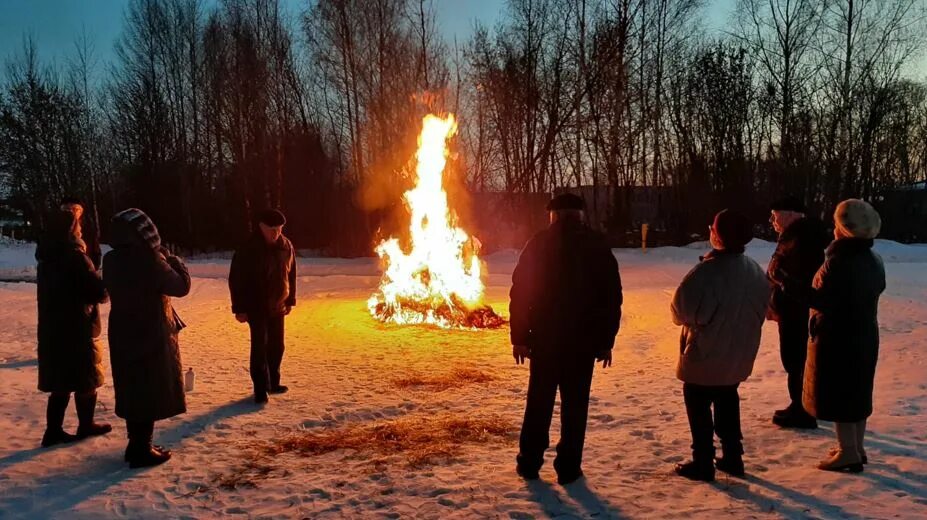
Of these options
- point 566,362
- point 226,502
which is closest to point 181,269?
point 226,502

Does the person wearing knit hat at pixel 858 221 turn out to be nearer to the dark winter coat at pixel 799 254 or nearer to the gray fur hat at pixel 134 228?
the dark winter coat at pixel 799 254

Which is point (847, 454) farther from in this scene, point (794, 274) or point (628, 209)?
point (628, 209)

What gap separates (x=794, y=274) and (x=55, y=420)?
6260mm

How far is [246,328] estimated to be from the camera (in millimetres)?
11031

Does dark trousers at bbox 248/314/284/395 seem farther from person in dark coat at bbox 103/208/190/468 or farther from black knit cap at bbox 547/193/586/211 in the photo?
black knit cap at bbox 547/193/586/211

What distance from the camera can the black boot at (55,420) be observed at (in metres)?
5.31

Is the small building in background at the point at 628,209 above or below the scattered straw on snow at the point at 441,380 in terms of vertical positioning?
above

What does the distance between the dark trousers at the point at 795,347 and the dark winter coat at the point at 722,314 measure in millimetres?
1330

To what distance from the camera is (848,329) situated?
440 cm

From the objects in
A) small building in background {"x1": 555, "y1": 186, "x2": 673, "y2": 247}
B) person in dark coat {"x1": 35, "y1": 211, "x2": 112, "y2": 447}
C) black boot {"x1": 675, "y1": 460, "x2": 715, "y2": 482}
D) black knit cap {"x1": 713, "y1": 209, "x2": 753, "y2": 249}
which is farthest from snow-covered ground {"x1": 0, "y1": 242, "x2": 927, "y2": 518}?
small building in background {"x1": 555, "y1": 186, "x2": 673, "y2": 247}

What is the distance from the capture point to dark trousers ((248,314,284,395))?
6.71 metres

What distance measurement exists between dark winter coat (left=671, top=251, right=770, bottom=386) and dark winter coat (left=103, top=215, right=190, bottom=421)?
3708 millimetres

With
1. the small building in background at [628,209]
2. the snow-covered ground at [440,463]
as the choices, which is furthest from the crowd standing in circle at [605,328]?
the small building in background at [628,209]

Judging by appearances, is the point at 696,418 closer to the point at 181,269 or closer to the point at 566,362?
the point at 566,362
